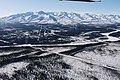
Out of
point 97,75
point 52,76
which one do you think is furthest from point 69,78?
point 97,75

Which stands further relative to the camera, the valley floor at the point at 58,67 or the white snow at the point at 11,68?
the white snow at the point at 11,68

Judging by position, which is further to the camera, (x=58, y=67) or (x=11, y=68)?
(x=58, y=67)

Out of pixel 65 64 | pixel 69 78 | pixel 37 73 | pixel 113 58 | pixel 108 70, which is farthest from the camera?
pixel 113 58

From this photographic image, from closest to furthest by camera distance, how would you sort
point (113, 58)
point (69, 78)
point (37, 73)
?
point (69, 78), point (37, 73), point (113, 58)

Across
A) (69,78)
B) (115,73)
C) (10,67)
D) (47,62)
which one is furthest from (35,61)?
(115,73)

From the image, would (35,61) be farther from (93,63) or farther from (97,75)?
(97,75)

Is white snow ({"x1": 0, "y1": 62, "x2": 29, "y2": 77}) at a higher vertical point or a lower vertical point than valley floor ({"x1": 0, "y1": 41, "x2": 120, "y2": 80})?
higher

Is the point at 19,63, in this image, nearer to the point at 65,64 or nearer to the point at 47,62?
the point at 47,62

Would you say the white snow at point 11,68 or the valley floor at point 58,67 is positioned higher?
the white snow at point 11,68

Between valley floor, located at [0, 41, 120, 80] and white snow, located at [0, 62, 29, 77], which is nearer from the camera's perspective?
valley floor, located at [0, 41, 120, 80]

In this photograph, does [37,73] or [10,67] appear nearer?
[37,73]

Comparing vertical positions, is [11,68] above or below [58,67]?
above
